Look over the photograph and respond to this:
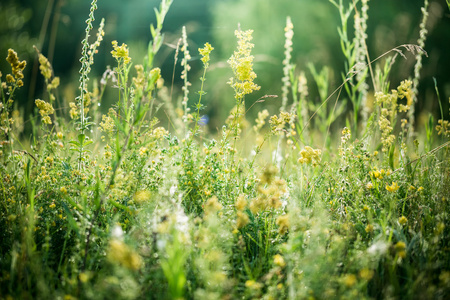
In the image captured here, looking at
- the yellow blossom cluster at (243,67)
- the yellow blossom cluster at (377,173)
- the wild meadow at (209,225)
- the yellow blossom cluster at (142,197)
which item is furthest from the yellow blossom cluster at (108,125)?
the yellow blossom cluster at (377,173)

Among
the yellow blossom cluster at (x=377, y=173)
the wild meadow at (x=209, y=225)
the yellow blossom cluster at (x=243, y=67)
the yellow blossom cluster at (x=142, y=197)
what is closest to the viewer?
the wild meadow at (x=209, y=225)

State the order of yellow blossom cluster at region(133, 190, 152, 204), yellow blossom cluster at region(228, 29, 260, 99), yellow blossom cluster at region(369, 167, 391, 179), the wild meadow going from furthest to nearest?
yellow blossom cluster at region(228, 29, 260, 99) < yellow blossom cluster at region(369, 167, 391, 179) < yellow blossom cluster at region(133, 190, 152, 204) < the wild meadow

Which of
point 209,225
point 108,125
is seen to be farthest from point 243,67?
point 209,225

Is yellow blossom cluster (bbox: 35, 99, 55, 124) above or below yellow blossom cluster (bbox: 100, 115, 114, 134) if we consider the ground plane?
above

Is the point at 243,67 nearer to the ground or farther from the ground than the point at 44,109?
farther from the ground

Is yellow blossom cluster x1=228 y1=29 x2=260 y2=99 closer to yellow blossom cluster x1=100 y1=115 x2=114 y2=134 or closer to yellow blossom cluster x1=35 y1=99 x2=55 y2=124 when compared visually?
yellow blossom cluster x1=100 y1=115 x2=114 y2=134

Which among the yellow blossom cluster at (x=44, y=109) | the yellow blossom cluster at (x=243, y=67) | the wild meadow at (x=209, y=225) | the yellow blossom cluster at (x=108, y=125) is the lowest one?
the wild meadow at (x=209, y=225)

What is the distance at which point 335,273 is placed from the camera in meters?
1.30

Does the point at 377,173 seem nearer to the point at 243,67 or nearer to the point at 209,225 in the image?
the point at 243,67

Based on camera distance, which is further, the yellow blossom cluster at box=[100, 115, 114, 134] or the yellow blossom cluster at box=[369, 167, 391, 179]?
the yellow blossom cluster at box=[100, 115, 114, 134]

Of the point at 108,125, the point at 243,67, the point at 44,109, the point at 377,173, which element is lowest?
the point at 377,173

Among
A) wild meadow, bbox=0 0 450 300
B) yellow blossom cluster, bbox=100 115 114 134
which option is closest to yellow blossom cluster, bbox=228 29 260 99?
wild meadow, bbox=0 0 450 300

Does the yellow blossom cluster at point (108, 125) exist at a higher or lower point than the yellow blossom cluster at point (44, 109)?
lower

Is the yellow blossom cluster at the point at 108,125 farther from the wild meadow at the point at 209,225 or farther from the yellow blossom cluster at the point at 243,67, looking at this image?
the yellow blossom cluster at the point at 243,67
